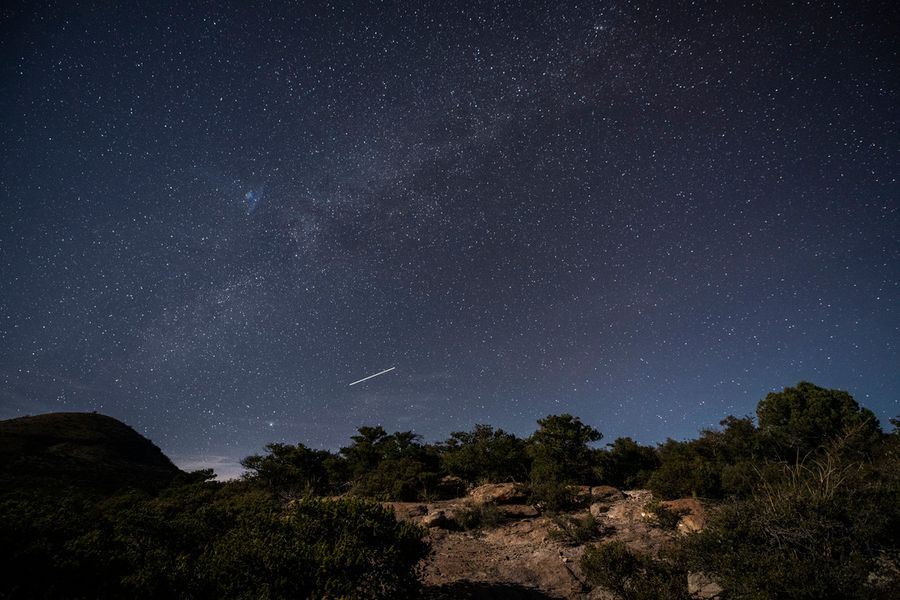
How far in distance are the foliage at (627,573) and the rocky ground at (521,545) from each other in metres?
0.84

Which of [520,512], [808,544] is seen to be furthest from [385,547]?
[520,512]

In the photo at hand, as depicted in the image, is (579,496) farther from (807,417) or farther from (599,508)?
(807,417)

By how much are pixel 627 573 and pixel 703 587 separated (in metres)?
1.95

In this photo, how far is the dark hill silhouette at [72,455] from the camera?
39.6 meters

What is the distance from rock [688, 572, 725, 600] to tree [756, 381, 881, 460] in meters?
21.7

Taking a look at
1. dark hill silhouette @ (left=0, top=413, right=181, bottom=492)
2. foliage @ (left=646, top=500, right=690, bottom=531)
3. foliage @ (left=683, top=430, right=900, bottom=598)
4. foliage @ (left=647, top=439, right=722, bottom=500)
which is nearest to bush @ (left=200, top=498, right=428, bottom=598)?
foliage @ (left=683, top=430, right=900, bottom=598)

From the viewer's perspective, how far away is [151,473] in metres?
55.9

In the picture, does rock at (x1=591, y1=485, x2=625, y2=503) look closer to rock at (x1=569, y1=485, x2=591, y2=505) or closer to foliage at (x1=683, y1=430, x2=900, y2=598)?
rock at (x1=569, y1=485, x2=591, y2=505)

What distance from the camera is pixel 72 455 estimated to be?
50.9 m

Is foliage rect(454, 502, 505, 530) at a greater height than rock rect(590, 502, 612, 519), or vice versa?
foliage rect(454, 502, 505, 530)

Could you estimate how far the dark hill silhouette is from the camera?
130 feet

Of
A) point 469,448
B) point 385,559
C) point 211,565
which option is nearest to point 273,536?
point 211,565

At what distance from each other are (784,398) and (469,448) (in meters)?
27.6

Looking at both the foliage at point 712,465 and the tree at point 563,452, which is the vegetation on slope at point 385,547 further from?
the tree at point 563,452
